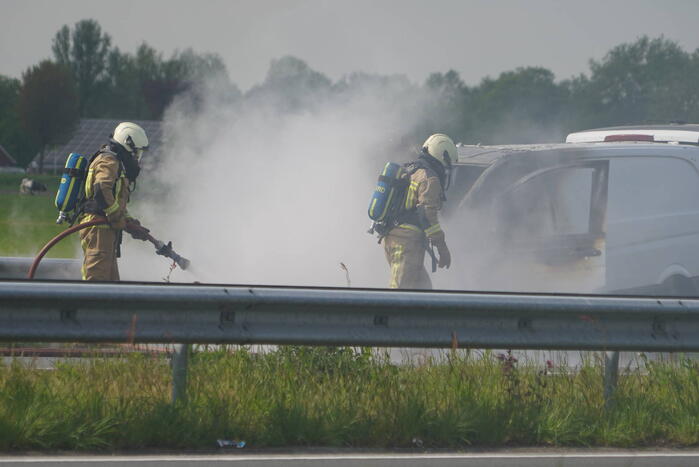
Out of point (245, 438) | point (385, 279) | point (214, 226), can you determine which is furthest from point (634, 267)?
point (214, 226)

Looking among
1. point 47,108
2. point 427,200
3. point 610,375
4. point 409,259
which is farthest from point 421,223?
point 47,108

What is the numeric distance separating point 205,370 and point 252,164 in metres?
9.03

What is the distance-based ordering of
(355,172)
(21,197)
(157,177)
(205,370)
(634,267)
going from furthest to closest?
(21,197), (157,177), (355,172), (634,267), (205,370)

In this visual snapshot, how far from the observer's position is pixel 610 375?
18.5ft

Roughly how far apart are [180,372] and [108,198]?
339cm

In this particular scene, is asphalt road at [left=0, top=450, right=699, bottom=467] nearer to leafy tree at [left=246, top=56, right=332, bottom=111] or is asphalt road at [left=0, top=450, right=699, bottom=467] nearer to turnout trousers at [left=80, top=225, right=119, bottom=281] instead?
turnout trousers at [left=80, top=225, right=119, bottom=281]

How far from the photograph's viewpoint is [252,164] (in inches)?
572

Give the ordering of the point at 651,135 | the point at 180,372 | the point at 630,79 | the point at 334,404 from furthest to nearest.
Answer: the point at 630,79
the point at 651,135
the point at 334,404
the point at 180,372

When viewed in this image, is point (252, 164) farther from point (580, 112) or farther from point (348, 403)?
point (580, 112)

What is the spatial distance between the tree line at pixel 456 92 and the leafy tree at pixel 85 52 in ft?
0.32

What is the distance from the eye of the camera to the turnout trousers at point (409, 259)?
8398 mm

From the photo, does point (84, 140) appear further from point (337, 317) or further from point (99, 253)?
point (337, 317)

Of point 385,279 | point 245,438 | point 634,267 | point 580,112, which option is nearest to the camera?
point 245,438

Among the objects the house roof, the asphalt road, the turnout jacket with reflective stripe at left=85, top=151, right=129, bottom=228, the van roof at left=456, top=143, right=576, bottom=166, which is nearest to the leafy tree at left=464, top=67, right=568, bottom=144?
the house roof
